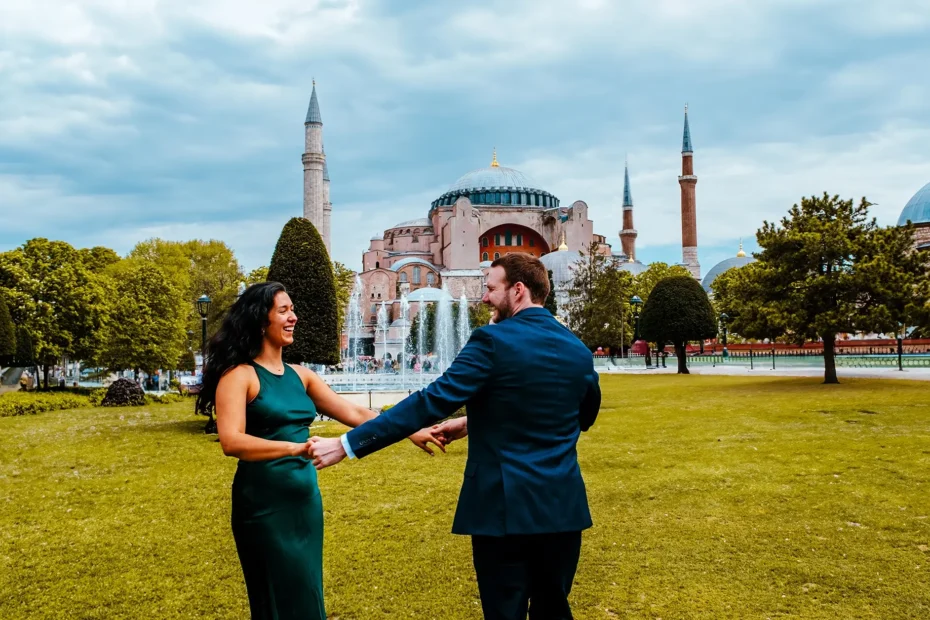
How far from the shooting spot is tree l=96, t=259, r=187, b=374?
2133 centimetres

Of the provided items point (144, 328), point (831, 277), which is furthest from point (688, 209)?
point (144, 328)

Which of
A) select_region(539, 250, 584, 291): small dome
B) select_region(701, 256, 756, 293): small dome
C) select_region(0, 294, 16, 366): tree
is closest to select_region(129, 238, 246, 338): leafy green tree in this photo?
select_region(0, 294, 16, 366): tree

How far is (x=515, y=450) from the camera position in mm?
2619

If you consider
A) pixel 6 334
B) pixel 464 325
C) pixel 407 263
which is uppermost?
pixel 407 263

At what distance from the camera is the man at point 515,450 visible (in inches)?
102

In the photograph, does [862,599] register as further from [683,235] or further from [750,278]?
[683,235]

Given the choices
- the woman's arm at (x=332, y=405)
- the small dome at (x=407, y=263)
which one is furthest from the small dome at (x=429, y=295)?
the woman's arm at (x=332, y=405)

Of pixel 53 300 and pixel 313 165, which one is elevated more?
pixel 313 165

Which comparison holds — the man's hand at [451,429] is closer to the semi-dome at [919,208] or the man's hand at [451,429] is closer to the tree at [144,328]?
the tree at [144,328]

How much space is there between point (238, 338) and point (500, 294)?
1106 mm

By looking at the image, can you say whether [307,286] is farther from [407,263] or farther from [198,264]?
[407,263]

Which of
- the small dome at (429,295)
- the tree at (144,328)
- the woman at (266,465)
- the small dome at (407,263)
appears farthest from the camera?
the small dome at (407,263)

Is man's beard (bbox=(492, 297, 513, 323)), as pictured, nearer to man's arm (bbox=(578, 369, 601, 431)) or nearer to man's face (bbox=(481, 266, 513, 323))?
man's face (bbox=(481, 266, 513, 323))

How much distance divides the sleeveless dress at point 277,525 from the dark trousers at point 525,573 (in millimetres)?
720
